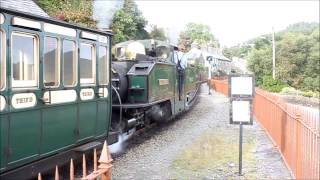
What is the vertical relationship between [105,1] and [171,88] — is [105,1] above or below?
above

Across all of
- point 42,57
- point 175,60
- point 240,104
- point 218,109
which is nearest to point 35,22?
point 42,57

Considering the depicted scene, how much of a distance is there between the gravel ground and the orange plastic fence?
12.9 inches

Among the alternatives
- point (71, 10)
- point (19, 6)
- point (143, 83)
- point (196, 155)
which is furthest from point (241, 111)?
point (71, 10)

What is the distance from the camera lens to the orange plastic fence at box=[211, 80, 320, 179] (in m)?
5.97

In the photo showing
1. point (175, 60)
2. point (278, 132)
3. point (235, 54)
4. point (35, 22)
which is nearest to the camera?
point (35, 22)

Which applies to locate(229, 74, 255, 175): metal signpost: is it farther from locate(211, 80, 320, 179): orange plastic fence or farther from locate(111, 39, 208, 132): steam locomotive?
locate(111, 39, 208, 132): steam locomotive

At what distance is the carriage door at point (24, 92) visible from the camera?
223 inches

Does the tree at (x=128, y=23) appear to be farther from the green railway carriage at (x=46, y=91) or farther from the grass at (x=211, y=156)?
the green railway carriage at (x=46, y=91)

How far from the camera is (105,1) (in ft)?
40.9

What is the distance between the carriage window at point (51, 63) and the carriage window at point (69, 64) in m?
0.23

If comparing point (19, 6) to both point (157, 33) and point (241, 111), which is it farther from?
point (157, 33)

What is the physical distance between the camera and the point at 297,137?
732cm

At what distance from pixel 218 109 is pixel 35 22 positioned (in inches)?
569

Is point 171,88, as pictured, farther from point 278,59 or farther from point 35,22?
point 278,59
